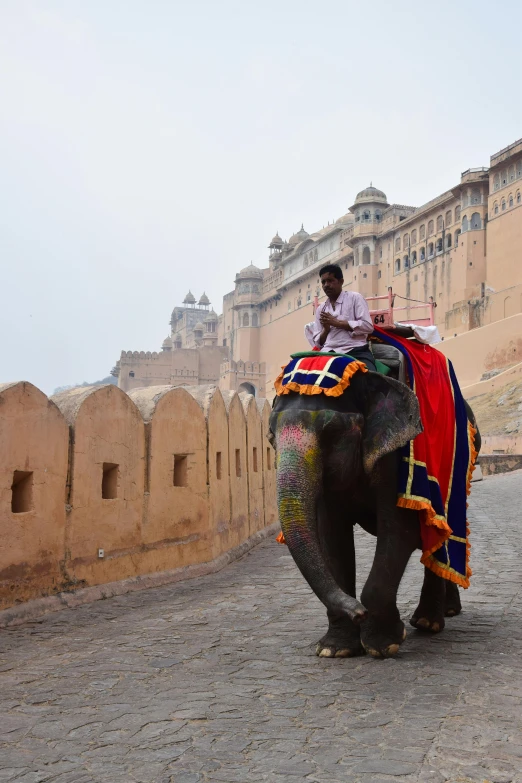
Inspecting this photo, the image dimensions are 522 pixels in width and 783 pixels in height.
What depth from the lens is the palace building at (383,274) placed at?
41406 mm

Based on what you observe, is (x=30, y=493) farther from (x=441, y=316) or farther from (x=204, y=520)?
(x=441, y=316)

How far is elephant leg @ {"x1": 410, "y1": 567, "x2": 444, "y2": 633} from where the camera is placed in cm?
497

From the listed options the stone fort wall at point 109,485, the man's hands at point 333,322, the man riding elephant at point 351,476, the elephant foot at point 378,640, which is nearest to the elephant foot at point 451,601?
the man riding elephant at point 351,476

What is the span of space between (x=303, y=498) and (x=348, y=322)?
1054mm

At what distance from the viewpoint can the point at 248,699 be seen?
11.8ft

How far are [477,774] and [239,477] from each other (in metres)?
6.74

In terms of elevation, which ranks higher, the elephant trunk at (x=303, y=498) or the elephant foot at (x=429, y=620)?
the elephant trunk at (x=303, y=498)

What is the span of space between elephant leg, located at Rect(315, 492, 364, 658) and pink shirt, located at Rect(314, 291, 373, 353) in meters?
0.82

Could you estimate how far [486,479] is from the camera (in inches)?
786

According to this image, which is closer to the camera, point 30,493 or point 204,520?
point 30,493

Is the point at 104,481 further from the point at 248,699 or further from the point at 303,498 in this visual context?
the point at 248,699

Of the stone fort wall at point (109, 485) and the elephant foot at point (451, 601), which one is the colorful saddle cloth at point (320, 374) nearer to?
the elephant foot at point (451, 601)

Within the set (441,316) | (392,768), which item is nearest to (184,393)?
(392,768)

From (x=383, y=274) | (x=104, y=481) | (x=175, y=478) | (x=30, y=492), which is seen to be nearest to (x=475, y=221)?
(x=383, y=274)
